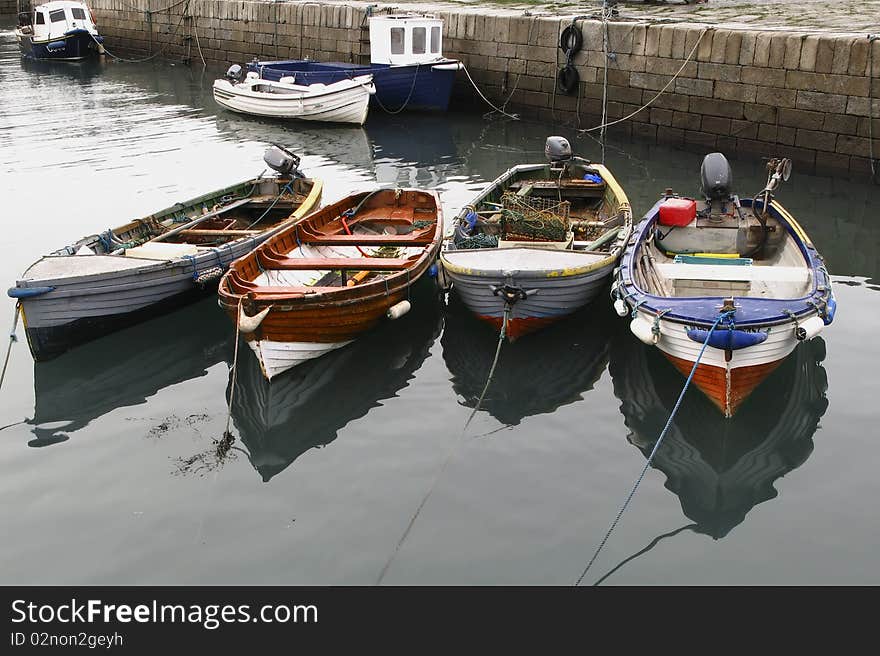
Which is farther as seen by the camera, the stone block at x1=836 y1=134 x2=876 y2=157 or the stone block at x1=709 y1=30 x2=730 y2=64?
the stone block at x1=709 y1=30 x2=730 y2=64

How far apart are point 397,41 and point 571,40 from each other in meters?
4.21

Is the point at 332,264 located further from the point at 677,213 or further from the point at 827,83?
the point at 827,83

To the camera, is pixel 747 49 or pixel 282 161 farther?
pixel 747 49

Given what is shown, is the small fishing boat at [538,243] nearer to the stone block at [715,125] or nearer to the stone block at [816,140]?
the stone block at [816,140]

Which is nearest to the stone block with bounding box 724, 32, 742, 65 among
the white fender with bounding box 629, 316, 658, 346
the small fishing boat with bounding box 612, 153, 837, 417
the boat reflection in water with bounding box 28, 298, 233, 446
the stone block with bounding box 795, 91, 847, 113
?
the stone block with bounding box 795, 91, 847, 113

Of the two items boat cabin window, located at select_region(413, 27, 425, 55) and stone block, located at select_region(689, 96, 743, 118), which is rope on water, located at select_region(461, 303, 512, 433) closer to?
stone block, located at select_region(689, 96, 743, 118)

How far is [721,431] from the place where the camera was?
737 centimetres

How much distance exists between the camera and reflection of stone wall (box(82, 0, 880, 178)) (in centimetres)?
1498

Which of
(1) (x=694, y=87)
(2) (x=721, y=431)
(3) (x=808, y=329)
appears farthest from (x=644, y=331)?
(1) (x=694, y=87)

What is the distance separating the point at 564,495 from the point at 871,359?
398cm

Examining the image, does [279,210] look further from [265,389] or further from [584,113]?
[584,113]

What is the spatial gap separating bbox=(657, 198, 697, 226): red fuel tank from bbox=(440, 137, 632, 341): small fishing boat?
1.31ft

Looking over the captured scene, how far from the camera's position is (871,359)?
28.2 feet
